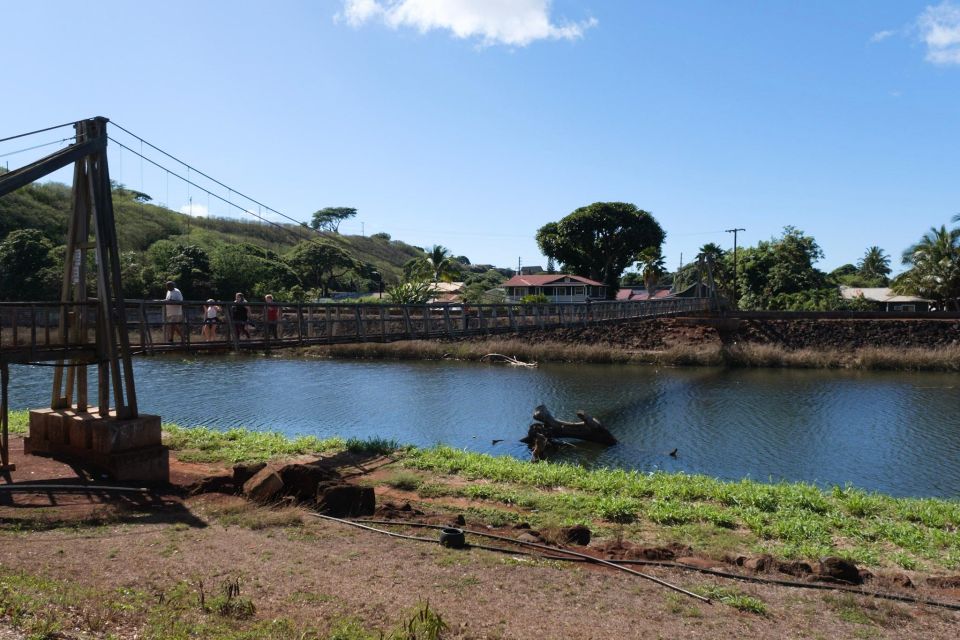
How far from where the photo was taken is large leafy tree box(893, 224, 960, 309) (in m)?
37.3

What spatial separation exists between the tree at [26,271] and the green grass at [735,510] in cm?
3374

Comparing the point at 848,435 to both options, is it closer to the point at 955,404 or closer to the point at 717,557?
the point at 955,404

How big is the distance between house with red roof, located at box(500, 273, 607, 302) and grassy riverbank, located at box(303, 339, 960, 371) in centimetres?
1814

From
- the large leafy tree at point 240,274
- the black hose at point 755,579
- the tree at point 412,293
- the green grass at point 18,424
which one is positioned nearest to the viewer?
the black hose at point 755,579

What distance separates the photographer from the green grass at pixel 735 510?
779cm

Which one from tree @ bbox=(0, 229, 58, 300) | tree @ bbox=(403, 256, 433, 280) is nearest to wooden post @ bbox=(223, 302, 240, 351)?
tree @ bbox=(0, 229, 58, 300)

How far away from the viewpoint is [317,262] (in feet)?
186

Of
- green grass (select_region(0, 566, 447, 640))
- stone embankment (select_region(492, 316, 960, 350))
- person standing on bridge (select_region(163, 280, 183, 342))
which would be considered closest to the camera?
green grass (select_region(0, 566, 447, 640))

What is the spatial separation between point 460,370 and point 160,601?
25402 millimetres

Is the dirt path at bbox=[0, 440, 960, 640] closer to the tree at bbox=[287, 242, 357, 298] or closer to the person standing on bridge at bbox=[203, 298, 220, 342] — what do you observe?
the person standing on bridge at bbox=[203, 298, 220, 342]

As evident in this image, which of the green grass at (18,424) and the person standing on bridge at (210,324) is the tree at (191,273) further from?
the person standing on bridge at (210,324)

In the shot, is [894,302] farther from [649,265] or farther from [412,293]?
[412,293]

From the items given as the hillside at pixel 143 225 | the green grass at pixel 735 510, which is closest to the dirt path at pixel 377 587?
the green grass at pixel 735 510

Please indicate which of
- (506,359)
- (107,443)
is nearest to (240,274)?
(506,359)
